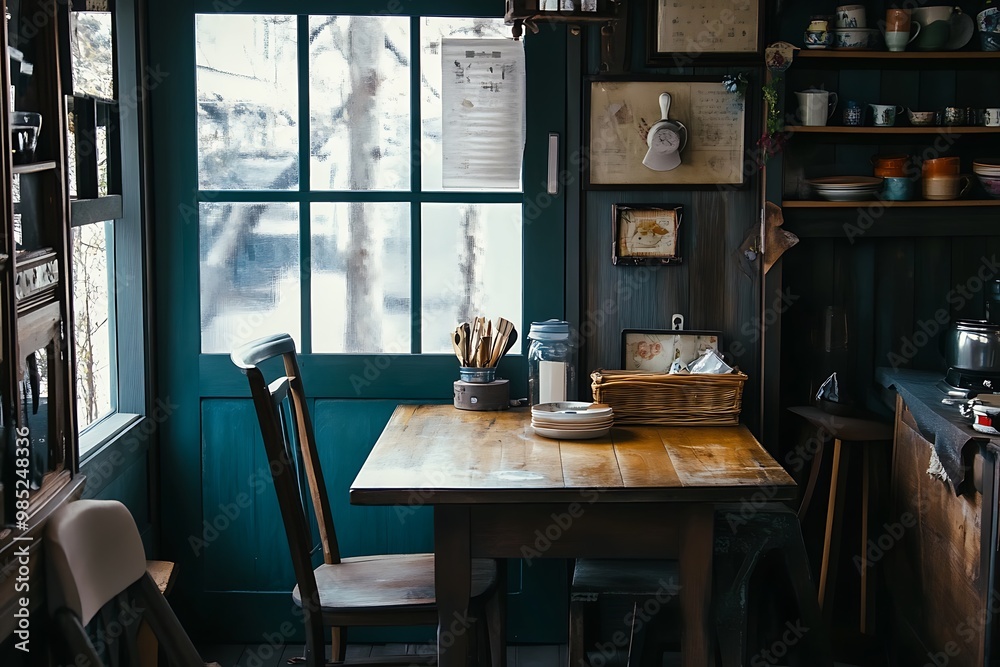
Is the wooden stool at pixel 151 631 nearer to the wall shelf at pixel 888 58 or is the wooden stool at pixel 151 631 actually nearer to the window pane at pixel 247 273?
the window pane at pixel 247 273

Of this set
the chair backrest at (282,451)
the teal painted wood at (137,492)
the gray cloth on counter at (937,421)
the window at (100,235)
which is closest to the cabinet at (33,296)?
the chair backrest at (282,451)

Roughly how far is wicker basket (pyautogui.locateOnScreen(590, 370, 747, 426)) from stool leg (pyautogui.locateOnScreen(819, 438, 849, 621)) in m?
0.40

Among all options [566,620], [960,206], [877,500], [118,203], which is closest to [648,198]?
[960,206]

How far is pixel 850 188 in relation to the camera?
321cm

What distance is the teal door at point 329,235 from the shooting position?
128 inches

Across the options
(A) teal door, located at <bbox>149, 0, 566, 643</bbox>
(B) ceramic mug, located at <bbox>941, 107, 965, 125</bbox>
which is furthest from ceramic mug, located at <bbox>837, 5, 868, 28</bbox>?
(A) teal door, located at <bbox>149, 0, 566, 643</bbox>

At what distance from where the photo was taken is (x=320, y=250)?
333 cm

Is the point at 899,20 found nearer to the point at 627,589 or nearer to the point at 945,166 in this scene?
the point at 945,166

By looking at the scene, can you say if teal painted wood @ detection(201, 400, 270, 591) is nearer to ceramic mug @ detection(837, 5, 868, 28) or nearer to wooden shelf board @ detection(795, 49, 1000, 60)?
wooden shelf board @ detection(795, 49, 1000, 60)

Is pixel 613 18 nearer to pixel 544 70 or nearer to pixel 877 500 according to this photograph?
pixel 544 70

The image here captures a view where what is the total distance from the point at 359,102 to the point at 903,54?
1598 millimetres

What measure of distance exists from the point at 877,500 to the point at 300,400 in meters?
1.73

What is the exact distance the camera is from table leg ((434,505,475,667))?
2.41 m

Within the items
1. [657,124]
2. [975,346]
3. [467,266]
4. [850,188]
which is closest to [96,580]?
[467,266]
